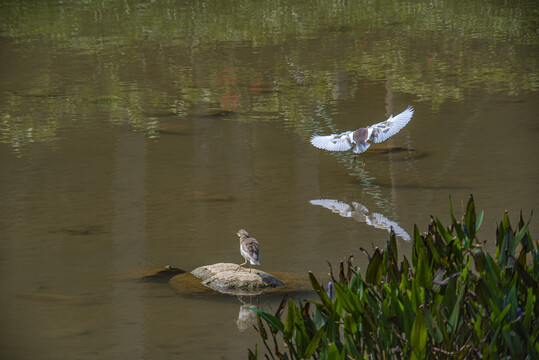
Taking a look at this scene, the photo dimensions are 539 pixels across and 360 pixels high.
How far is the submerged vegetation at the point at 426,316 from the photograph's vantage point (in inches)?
145

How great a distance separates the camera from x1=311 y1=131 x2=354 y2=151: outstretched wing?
11.2 m

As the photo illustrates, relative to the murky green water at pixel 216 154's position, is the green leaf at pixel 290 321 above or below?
above

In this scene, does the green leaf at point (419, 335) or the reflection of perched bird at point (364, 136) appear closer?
the green leaf at point (419, 335)

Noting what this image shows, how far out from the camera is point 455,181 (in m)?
11.0

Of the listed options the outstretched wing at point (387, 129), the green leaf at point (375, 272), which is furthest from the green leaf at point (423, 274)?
the outstretched wing at point (387, 129)

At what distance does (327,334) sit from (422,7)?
24211 millimetres

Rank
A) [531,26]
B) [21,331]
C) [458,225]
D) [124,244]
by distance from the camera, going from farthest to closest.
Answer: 1. [531,26]
2. [124,244]
3. [21,331]
4. [458,225]

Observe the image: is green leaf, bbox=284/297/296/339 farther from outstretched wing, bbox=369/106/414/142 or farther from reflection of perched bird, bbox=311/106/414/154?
outstretched wing, bbox=369/106/414/142

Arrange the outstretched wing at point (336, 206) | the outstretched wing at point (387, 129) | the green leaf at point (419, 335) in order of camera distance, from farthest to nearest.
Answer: the outstretched wing at point (387, 129) < the outstretched wing at point (336, 206) < the green leaf at point (419, 335)

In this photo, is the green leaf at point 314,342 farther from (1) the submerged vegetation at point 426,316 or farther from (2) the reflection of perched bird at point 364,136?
Answer: (2) the reflection of perched bird at point 364,136

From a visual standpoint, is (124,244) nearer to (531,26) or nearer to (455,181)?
(455,181)

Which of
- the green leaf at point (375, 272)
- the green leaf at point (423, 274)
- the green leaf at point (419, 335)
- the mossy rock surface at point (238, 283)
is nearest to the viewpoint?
the green leaf at point (419, 335)

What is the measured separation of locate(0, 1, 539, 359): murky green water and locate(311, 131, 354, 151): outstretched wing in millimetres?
418

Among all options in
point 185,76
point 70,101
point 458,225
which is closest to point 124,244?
point 458,225
